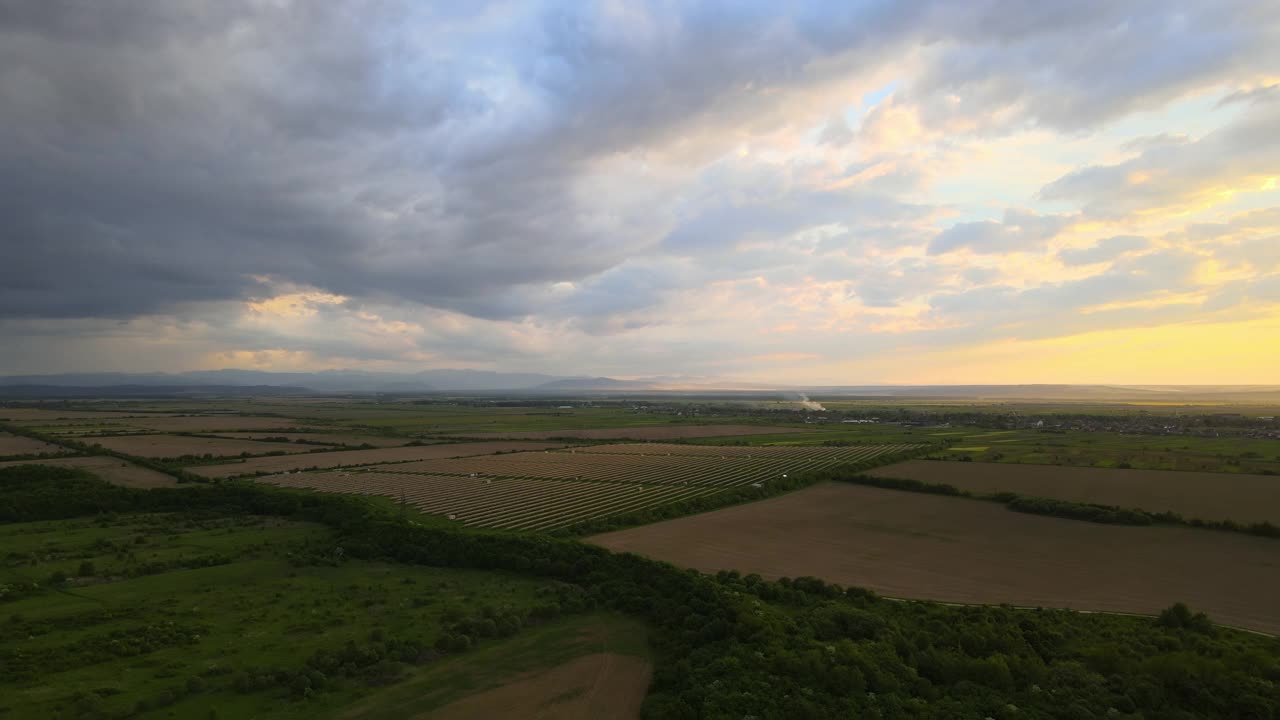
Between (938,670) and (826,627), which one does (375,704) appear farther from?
(938,670)

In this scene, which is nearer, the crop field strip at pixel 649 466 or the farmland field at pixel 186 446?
the crop field strip at pixel 649 466

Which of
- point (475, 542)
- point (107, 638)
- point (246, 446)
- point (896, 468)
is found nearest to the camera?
point (107, 638)

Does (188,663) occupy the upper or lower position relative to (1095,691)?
lower

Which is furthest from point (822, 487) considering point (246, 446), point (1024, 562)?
point (246, 446)

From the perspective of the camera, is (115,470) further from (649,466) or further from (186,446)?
(649,466)

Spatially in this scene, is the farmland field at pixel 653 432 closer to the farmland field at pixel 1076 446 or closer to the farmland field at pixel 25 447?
the farmland field at pixel 1076 446

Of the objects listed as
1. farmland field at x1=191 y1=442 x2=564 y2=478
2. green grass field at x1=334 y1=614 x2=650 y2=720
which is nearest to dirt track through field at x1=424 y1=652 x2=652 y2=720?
green grass field at x1=334 y1=614 x2=650 y2=720

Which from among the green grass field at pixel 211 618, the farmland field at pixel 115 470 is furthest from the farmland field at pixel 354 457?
the green grass field at pixel 211 618
